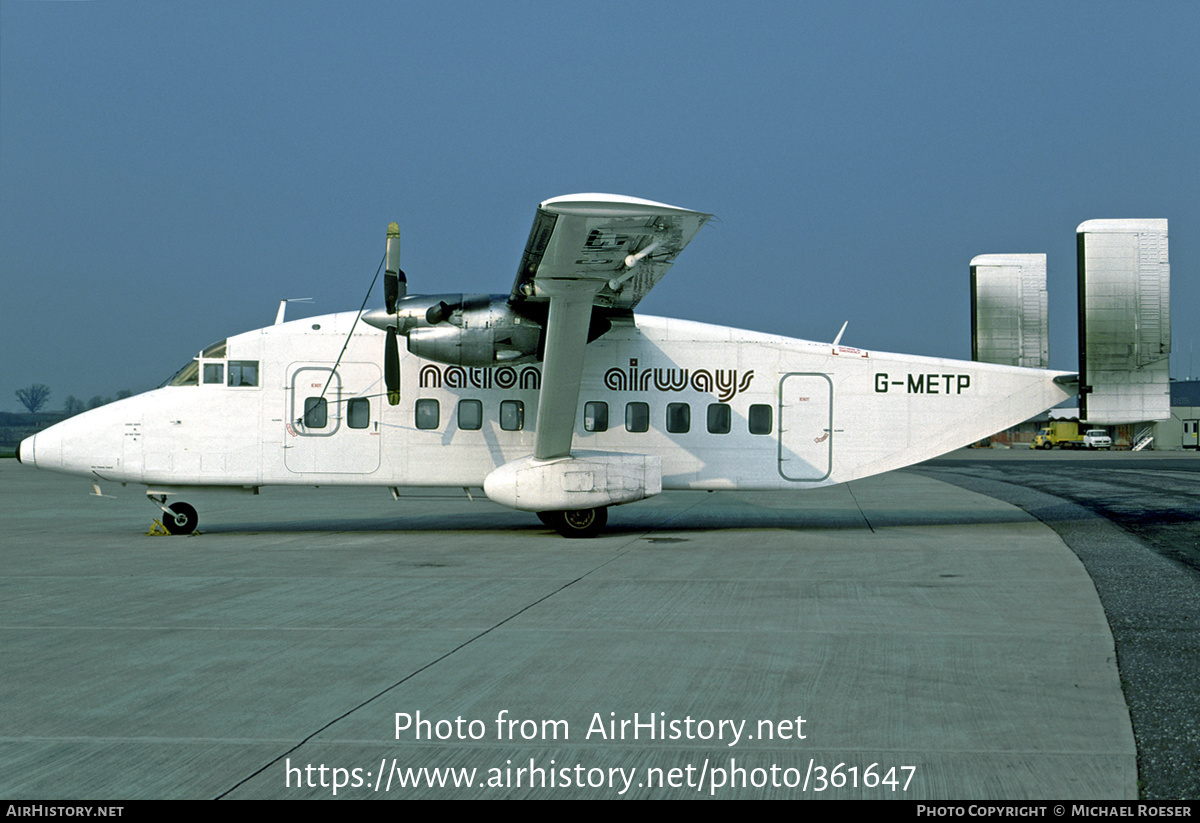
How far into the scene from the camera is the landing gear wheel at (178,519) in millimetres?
14125

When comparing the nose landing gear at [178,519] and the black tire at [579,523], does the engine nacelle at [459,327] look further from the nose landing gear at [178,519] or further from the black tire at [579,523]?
the nose landing gear at [178,519]

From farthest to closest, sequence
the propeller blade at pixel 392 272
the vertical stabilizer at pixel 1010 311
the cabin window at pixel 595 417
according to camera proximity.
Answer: the vertical stabilizer at pixel 1010 311 → the cabin window at pixel 595 417 → the propeller blade at pixel 392 272

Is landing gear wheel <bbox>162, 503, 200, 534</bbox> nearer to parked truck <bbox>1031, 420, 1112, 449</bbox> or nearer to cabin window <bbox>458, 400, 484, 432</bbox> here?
cabin window <bbox>458, 400, 484, 432</bbox>

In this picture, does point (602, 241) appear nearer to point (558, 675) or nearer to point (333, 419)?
point (333, 419)

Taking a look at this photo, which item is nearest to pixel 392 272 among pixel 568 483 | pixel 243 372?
pixel 243 372

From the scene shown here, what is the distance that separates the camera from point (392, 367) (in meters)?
13.6

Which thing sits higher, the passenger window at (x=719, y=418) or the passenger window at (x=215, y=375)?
the passenger window at (x=215, y=375)

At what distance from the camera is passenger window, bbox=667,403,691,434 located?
14734 mm

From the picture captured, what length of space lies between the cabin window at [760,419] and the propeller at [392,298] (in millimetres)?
5417

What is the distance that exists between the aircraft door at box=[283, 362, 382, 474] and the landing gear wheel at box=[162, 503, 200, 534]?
5.27ft

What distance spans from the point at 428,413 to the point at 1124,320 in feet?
35.2

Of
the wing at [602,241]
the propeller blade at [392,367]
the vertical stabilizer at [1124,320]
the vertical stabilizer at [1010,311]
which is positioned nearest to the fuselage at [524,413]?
the vertical stabilizer at [1124,320]

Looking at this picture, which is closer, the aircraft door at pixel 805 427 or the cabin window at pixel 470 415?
the cabin window at pixel 470 415
